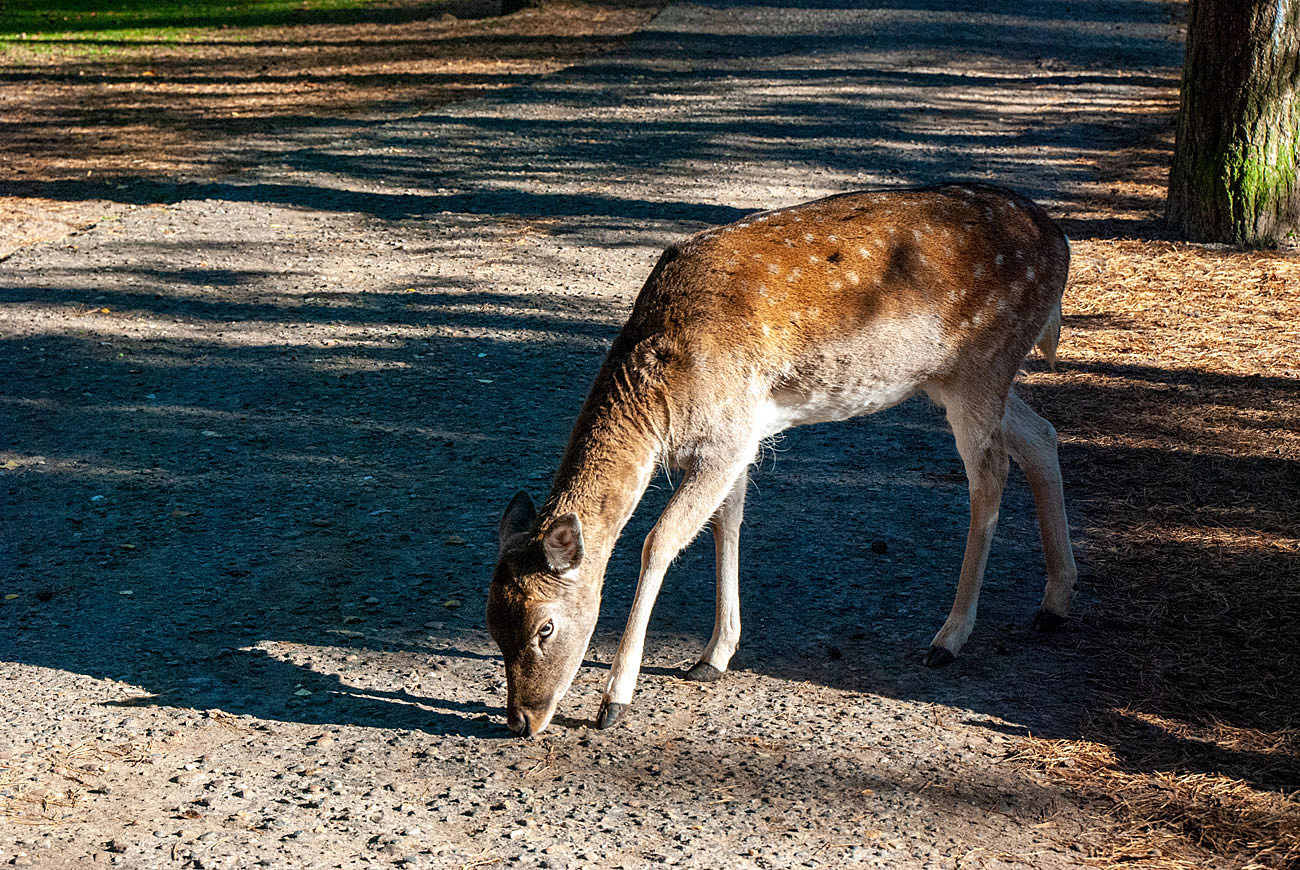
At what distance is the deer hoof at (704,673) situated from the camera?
5.12 m

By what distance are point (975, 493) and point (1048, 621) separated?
0.62 m

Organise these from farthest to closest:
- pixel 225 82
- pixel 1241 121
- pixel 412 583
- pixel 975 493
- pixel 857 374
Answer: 1. pixel 225 82
2. pixel 1241 121
3. pixel 412 583
4. pixel 975 493
5. pixel 857 374

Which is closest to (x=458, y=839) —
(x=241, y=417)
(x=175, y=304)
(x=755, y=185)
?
(x=241, y=417)

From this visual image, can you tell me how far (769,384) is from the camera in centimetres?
498

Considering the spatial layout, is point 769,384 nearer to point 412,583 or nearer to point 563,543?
point 563,543

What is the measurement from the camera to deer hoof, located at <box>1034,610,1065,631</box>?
541cm

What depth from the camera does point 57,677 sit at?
503 cm

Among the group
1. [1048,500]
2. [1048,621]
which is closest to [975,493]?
[1048,500]

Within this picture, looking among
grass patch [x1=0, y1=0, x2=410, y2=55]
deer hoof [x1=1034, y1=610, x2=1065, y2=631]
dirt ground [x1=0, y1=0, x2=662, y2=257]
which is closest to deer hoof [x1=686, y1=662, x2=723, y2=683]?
deer hoof [x1=1034, y1=610, x2=1065, y2=631]

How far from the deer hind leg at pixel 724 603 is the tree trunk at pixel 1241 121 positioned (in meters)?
6.74

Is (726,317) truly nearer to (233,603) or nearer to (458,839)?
(458,839)

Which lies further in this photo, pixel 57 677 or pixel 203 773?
pixel 57 677

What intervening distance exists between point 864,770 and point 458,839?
1.42m

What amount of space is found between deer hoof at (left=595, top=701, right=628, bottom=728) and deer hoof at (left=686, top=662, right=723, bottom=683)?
0.42 meters
